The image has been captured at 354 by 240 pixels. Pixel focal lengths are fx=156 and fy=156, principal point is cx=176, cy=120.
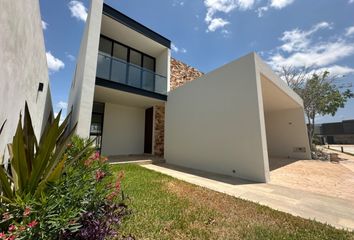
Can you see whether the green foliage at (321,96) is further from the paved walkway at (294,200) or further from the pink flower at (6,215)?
the pink flower at (6,215)

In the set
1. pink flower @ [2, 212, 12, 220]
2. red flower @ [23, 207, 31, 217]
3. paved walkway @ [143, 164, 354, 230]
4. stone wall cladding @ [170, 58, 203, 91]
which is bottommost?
paved walkway @ [143, 164, 354, 230]

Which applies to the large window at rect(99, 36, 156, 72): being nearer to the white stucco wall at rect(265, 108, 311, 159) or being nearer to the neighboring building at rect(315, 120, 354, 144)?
the white stucco wall at rect(265, 108, 311, 159)

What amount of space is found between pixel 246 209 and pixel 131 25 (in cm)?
875

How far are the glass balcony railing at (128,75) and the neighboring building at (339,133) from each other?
29.5 metres

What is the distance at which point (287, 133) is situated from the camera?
10.3 metres

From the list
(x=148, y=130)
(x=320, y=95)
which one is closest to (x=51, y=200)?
(x=148, y=130)

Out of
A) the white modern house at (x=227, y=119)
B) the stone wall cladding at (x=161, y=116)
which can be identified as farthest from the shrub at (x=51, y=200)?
the stone wall cladding at (x=161, y=116)

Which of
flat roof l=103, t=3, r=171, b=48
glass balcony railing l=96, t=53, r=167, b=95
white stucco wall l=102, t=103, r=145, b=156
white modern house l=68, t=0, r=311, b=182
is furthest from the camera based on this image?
white stucco wall l=102, t=103, r=145, b=156

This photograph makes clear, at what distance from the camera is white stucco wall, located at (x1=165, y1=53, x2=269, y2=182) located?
4.80 metres

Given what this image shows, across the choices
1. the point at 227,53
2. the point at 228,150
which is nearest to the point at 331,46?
the point at 227,53

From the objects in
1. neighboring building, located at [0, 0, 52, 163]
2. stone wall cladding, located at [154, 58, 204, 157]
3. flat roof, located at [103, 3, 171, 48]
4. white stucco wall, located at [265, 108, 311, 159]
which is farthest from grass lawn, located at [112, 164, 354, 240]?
white stucco wall, located at [265, 108, 311, 159]

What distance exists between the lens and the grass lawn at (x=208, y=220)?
6.65ft

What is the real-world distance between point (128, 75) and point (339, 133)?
37412 mm

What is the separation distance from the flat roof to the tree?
37.7 feet
